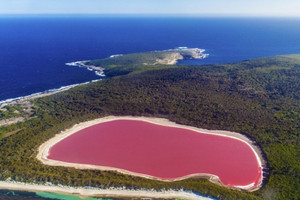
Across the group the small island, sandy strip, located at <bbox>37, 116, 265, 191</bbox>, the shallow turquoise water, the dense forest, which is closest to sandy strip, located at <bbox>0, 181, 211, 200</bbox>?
the shallow turquoise water

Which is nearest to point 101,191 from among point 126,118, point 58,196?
point 58,196

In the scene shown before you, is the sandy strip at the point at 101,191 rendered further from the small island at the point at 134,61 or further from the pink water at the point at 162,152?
the small island at the point at 134,61

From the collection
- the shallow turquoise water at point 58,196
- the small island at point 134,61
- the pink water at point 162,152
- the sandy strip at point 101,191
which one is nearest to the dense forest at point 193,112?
the sandy strip at point 101,191

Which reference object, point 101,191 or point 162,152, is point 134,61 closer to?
point 162,152

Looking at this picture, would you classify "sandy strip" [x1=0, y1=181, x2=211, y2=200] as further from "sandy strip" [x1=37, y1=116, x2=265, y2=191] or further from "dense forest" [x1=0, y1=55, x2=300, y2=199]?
"sandy strip" [x1=37, y1=116, x2=265, y2=191]

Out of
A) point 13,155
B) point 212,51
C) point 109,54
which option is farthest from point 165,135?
point 212,51

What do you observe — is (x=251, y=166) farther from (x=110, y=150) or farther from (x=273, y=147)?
(x=110, y=150)
